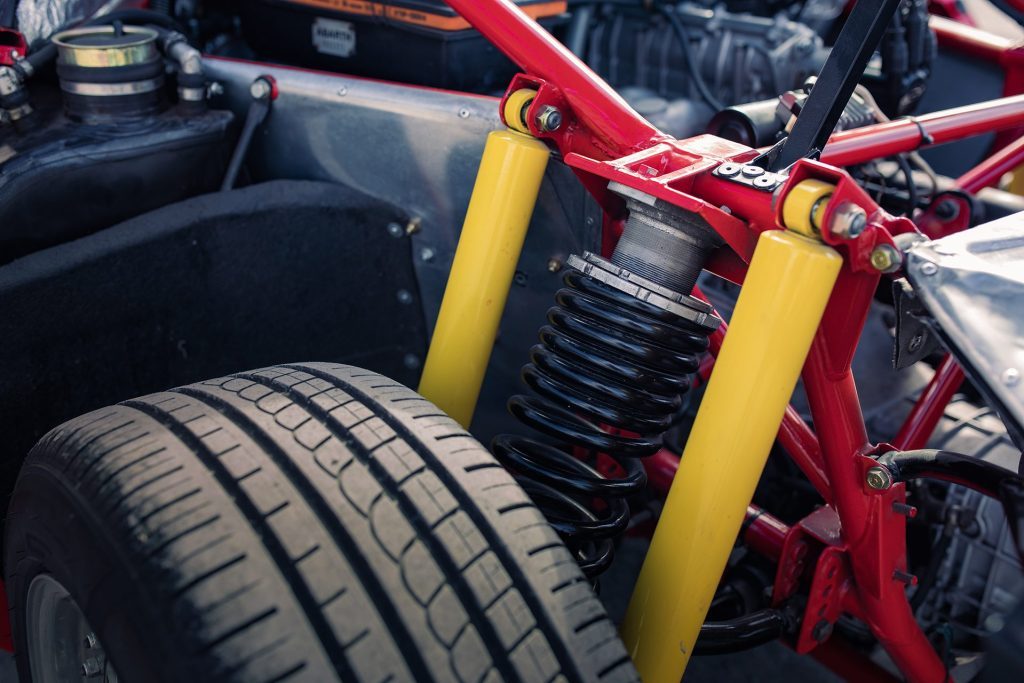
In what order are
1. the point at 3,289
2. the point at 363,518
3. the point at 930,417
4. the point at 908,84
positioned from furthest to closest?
the point at 908,84, the point at 930,417, the point at 3,289, the point at 363,518

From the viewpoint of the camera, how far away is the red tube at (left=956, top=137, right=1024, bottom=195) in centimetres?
197

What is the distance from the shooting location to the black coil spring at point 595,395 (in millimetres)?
1021

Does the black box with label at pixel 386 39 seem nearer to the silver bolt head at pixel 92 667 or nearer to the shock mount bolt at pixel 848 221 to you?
the shock mount bolt at pixel 848 221

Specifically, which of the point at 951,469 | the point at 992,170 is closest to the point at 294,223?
the point at 951,469

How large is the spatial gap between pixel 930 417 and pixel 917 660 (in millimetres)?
367

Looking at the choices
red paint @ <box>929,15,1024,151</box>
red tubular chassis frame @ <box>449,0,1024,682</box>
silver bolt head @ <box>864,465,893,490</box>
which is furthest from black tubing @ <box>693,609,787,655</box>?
red paint @ <box>929,15,1024,151</box>

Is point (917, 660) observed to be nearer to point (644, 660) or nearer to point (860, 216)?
point (644, 660)

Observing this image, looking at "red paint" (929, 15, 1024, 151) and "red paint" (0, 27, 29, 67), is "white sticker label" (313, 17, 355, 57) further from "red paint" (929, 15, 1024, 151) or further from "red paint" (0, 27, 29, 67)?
"red paint" (929, 15, 1024, 151)

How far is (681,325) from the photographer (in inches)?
40.1

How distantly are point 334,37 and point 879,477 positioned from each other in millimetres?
1323

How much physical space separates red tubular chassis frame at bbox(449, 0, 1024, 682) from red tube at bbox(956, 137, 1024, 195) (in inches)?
31.1

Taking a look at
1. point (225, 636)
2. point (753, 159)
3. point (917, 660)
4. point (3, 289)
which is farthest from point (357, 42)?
point (917, 660)

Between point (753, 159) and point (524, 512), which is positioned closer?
point (524, 512)

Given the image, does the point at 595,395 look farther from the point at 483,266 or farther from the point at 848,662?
the point at 848,662
